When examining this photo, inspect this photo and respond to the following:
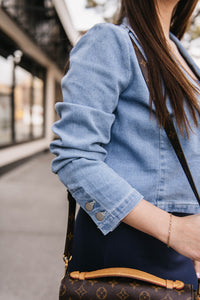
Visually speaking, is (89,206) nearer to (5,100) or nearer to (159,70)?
(159,70)

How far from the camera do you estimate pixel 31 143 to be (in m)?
10.3

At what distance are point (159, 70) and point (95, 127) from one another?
0.84ft

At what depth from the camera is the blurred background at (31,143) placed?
281 centimetres

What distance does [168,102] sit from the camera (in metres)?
0.82

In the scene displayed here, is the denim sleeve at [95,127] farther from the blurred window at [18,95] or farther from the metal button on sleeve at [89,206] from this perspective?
the blurred window at [18,95]

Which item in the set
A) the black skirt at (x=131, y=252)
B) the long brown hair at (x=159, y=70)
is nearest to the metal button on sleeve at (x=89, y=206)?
the black skirt at (x=131, y=252)

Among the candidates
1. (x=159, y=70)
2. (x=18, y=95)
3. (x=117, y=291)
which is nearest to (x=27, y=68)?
(x=18, y=95)

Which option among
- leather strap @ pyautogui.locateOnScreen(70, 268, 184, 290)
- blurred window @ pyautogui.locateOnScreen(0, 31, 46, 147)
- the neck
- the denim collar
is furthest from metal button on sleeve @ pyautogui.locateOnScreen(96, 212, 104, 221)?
blurred window @ pyautogui.locateOnScreen(0, 31, 46, 147)

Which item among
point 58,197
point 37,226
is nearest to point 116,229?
point 37,226

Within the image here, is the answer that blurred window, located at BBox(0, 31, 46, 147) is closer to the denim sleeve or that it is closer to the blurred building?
the blurred building

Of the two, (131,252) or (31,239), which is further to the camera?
(31,239)

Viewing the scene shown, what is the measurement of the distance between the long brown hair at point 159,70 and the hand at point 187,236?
0.24 m

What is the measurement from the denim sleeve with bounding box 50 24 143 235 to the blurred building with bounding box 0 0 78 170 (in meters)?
4.85

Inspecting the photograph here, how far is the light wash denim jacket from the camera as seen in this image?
744mm
